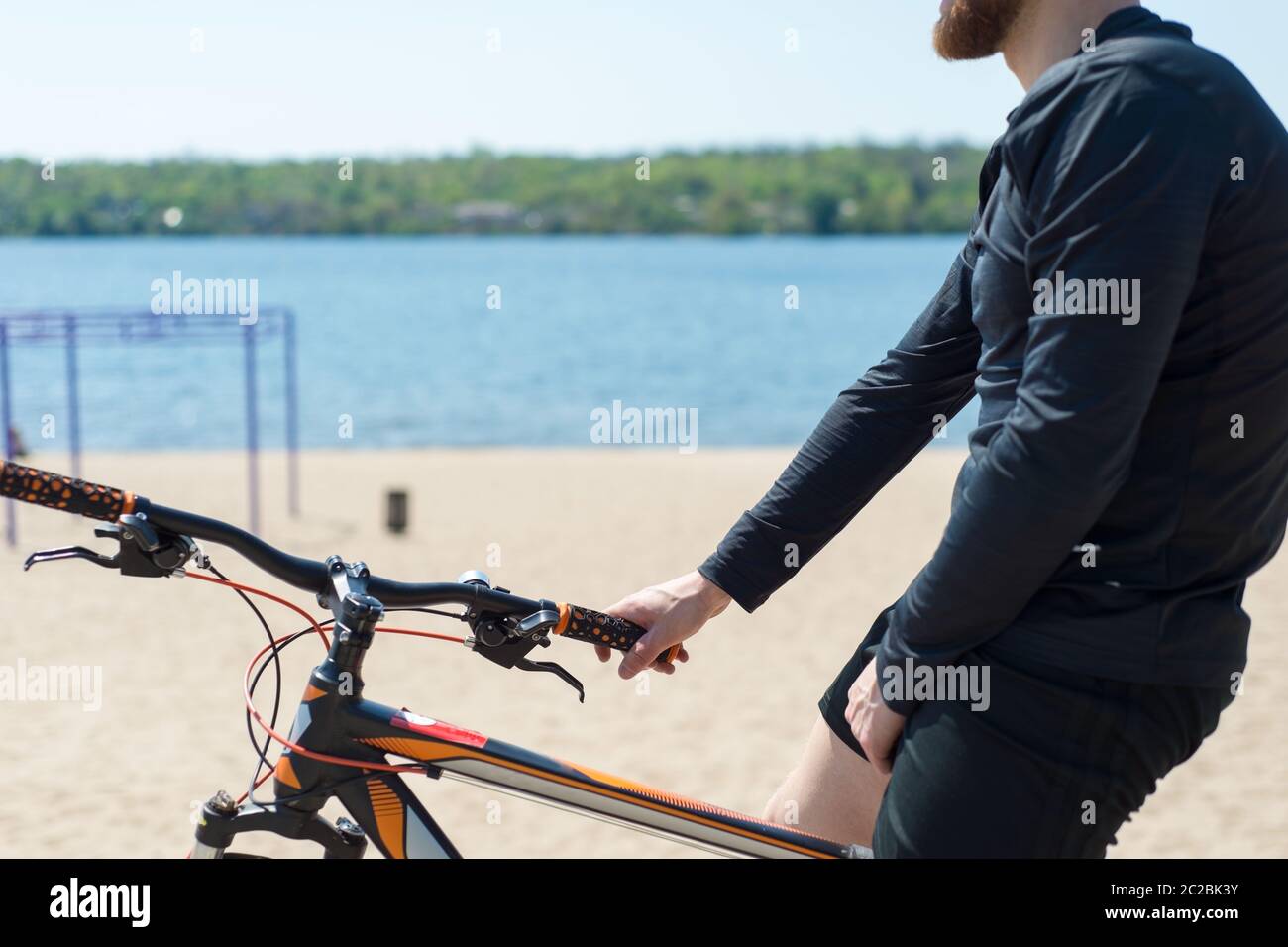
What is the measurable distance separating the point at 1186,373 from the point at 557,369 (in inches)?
1621

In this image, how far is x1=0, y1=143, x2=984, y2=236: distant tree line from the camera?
254 ft

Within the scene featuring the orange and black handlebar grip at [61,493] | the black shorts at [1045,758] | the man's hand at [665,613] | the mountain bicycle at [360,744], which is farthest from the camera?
the man's hand at [665,613]

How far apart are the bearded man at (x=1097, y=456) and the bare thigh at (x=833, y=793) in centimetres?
30

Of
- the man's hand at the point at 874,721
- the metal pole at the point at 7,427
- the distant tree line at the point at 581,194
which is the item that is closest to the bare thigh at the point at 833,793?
the man's hand at the point at 874,721

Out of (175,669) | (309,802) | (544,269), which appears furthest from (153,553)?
(544,269)

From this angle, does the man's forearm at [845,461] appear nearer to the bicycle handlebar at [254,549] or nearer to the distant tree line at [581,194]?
the bicycle handlebar at [254,549]

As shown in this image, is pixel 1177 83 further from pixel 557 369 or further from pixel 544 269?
pixel 544 269

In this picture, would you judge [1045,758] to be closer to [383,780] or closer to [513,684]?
[383,780]

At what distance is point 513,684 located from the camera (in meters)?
7.95

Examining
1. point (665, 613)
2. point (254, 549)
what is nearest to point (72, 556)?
point (254, 549)

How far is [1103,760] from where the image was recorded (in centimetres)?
163

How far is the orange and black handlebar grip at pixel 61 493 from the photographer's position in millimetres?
1759

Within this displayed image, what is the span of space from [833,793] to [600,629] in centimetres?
44

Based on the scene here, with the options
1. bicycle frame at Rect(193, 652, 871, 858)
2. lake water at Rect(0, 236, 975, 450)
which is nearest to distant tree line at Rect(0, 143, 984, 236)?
lake water at Rect(0, 236, 975, 450)
